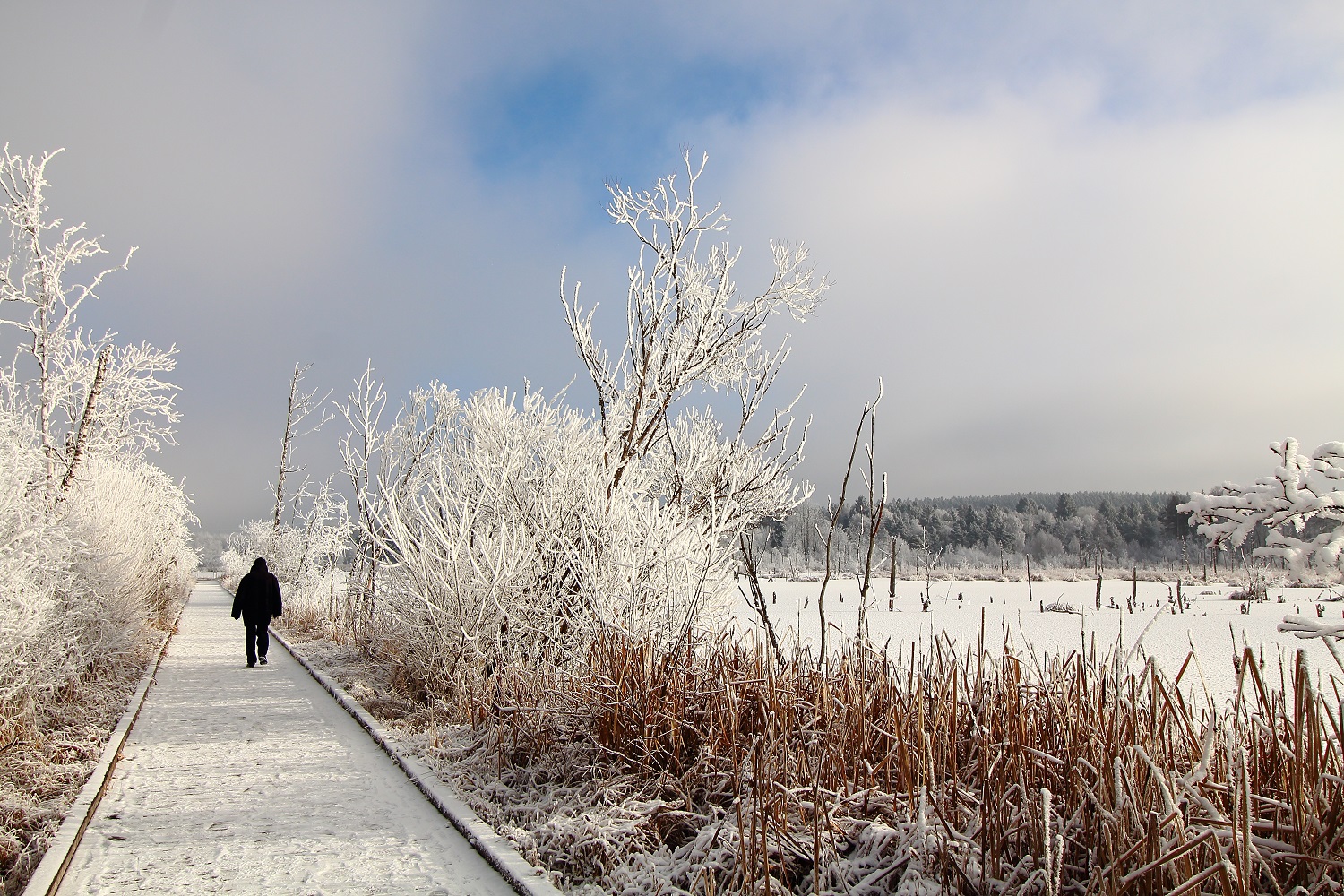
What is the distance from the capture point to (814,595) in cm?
4269

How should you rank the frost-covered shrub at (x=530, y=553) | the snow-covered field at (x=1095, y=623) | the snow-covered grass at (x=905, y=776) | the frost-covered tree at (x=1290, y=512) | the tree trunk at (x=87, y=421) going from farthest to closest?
1. the snow-covered field at (x=1095, y=623)
2. the tree trunk at (x=87, y=421)
3. the frost-covered shrub at (x=530, y=553)
4. the frost-covered tree at (x=1290, y=512)
5. the snow-covered grass at (x=905, y=776)

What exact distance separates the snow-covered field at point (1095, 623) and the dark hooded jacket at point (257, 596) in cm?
735

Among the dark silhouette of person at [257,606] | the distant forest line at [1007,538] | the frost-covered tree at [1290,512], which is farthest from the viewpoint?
the distant forest line at [1007,538]

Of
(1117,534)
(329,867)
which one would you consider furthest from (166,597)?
(1117,534)

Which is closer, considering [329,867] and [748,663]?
[329,867]

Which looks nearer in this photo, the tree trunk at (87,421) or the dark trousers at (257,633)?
the tree trunk at (87,421)

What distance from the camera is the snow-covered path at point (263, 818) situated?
3.89 m

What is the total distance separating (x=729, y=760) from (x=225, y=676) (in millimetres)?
9543

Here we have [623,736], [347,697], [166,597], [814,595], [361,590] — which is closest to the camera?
[623,736]

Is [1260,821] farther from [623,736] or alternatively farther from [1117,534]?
[1117,534]

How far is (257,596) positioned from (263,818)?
8.13 meters

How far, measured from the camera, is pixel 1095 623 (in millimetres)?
27266

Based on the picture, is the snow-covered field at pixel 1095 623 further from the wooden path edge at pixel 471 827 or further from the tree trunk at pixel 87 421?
the tree trunk at pixel 87 421

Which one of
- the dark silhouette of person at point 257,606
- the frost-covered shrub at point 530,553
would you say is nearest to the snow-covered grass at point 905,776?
the frost-covered shrub at point 530,553
